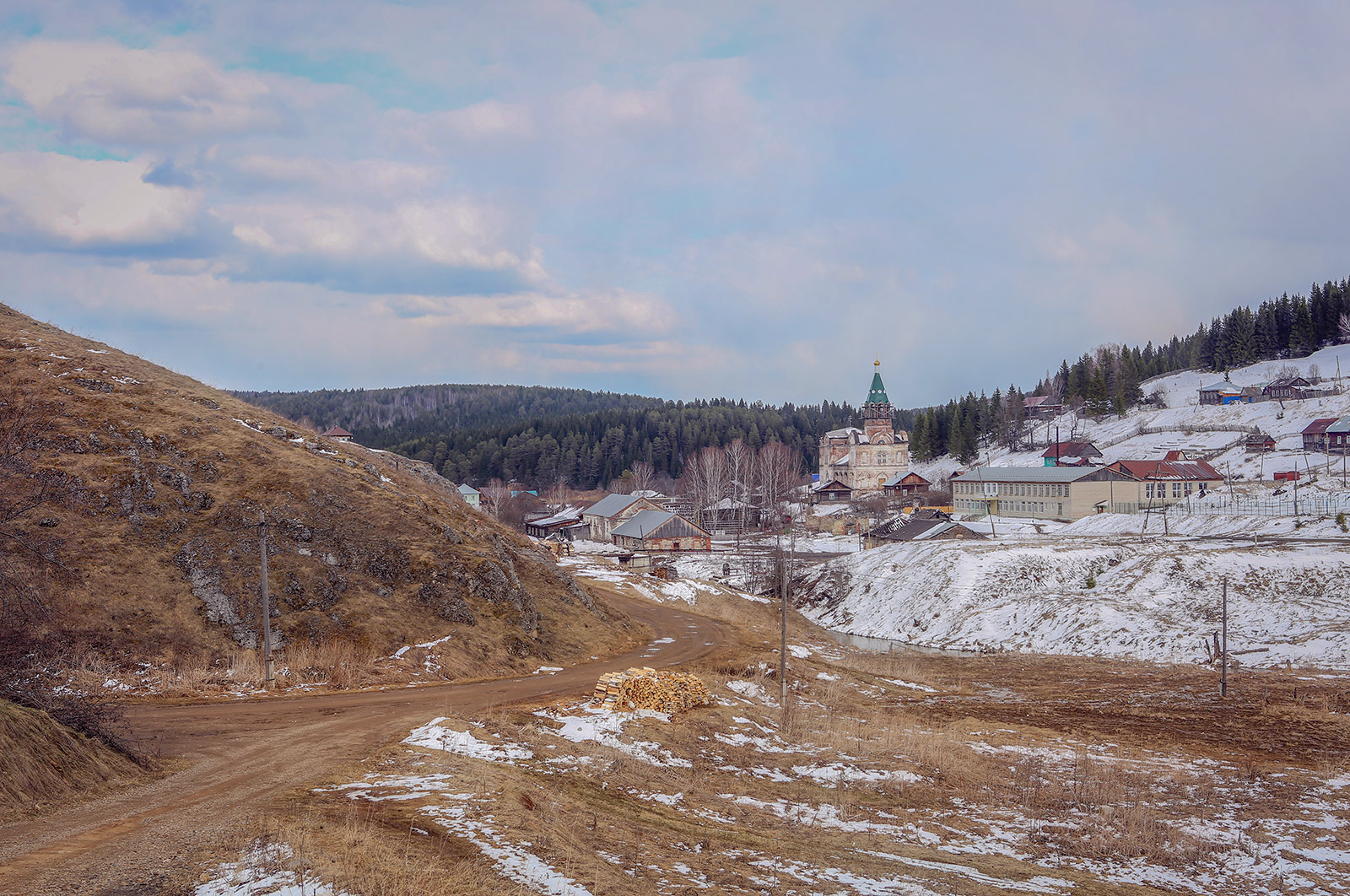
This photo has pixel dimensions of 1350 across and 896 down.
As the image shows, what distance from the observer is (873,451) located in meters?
144

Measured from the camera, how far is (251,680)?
2552 cm

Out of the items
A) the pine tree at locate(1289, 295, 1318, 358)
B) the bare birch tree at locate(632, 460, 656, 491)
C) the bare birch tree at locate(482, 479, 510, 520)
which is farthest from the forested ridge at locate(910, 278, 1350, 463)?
the bare birch tree at locate(482, 479, 510, 520)

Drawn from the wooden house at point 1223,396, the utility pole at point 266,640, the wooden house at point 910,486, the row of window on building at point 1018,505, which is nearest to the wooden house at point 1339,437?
the wooden house at point 1223,396

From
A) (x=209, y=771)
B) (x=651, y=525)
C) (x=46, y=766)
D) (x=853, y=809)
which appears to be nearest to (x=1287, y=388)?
(x=651, y=525)

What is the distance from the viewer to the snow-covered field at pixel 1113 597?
154 ft

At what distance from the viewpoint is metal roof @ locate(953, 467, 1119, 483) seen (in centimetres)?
9006

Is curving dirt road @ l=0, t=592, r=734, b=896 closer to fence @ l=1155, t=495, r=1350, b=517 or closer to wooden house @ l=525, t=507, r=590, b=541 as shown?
fence @ l=1155, t=495, r=1350, b=517

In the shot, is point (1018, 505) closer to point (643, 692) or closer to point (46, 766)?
point (643, 692)

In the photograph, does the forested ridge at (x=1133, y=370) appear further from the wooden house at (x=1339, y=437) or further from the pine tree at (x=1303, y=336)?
the wooden house at (x=1339, y=437)

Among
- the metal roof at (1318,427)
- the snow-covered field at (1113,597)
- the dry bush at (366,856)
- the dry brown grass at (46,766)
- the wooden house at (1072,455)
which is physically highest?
the metal roof at (1318,427)

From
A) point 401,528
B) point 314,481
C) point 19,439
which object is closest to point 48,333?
point 314,481

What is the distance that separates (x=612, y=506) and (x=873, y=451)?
2329 inches

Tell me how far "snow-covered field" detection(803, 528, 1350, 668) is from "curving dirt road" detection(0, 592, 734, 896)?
3441 centimetres

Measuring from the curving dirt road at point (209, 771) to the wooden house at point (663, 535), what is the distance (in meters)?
57.8
